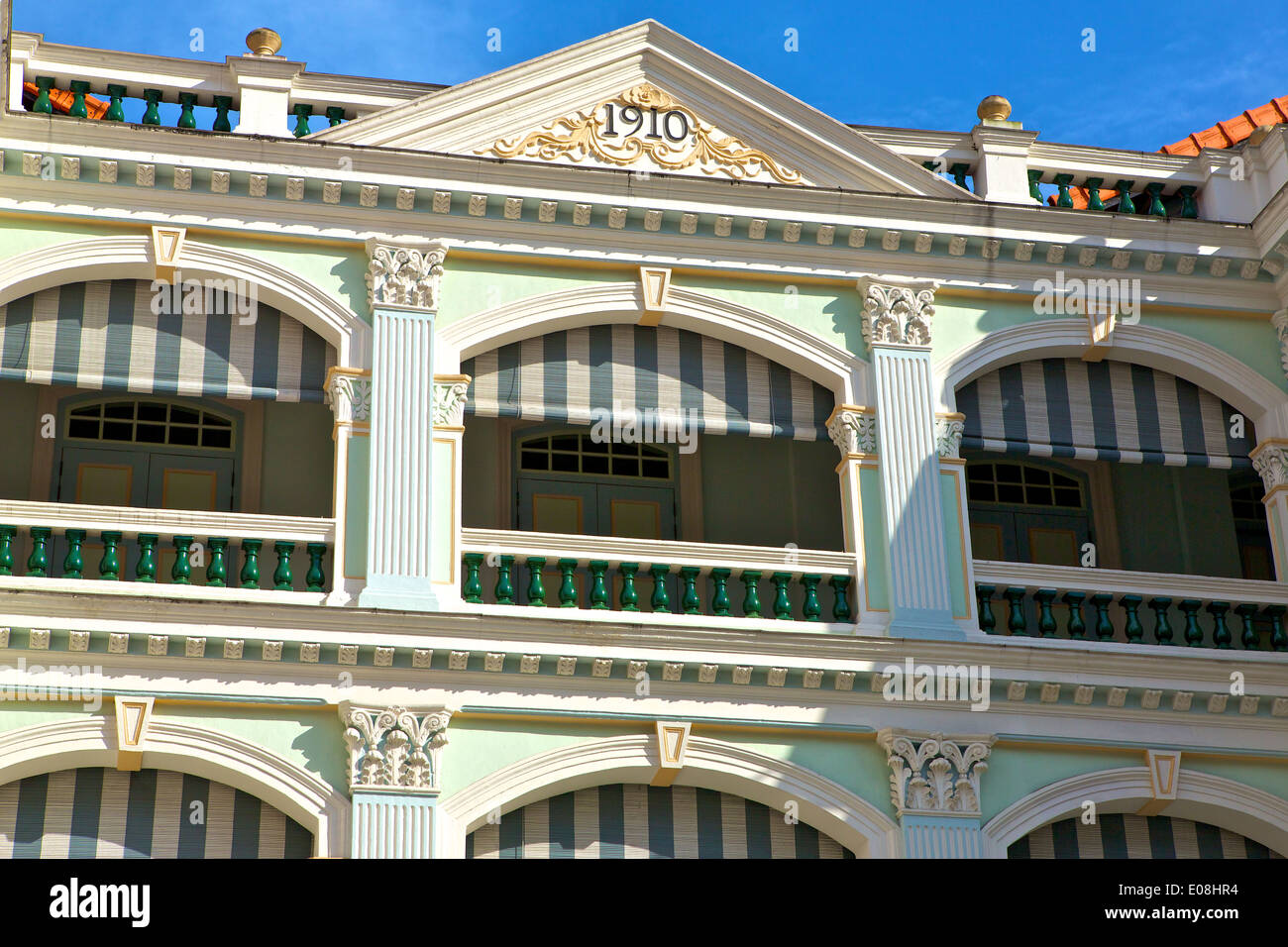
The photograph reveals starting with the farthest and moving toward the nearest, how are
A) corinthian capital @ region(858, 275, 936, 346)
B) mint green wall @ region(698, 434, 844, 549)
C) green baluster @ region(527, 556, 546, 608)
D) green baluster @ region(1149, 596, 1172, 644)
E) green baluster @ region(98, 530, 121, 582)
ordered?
mint green wall @ region(698, 434, 844, 549) → corinthian capital @ region(858, 275, 936, 346) → green baluster @ region(1149, 596, 1172, 644) → green baluster @ region(527, 556, 546, 608) → green baluster @ region(98, 530, 121, 582)

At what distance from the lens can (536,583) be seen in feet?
44.5

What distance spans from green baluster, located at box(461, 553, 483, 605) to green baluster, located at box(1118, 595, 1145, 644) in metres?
4.59

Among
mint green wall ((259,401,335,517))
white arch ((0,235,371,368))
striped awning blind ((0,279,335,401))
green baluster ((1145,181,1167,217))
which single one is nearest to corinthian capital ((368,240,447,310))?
white arch ((0,235,371,368))

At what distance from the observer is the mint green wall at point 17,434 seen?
46.9 feet

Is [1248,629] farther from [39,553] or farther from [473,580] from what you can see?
[39,553]

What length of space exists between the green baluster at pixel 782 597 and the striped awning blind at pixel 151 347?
135 inches

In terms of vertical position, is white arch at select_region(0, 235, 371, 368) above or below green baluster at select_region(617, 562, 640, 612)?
above

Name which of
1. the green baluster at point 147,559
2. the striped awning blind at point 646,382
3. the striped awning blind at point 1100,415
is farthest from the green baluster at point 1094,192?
the green baluster at point 147,559

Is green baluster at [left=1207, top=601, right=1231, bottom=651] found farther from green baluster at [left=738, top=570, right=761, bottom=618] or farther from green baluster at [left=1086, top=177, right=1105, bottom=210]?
green baluster at [left=738, top=570, right=761, bottom=618]

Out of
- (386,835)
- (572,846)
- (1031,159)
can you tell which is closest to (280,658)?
(386,835)

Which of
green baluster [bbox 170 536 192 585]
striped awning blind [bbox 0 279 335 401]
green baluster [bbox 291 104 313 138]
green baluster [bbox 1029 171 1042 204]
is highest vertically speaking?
green baluster [bbox 291 104 313 138]

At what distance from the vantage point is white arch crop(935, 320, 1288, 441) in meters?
15.0

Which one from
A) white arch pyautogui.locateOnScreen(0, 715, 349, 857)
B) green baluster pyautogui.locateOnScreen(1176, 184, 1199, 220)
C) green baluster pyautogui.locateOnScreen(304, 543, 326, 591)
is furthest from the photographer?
green baluster pyautogui.locateOnScreen(1176, 184, 1199, 220)

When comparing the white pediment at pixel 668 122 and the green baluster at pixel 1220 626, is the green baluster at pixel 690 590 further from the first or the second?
the green baluster at pixel 1220 626
